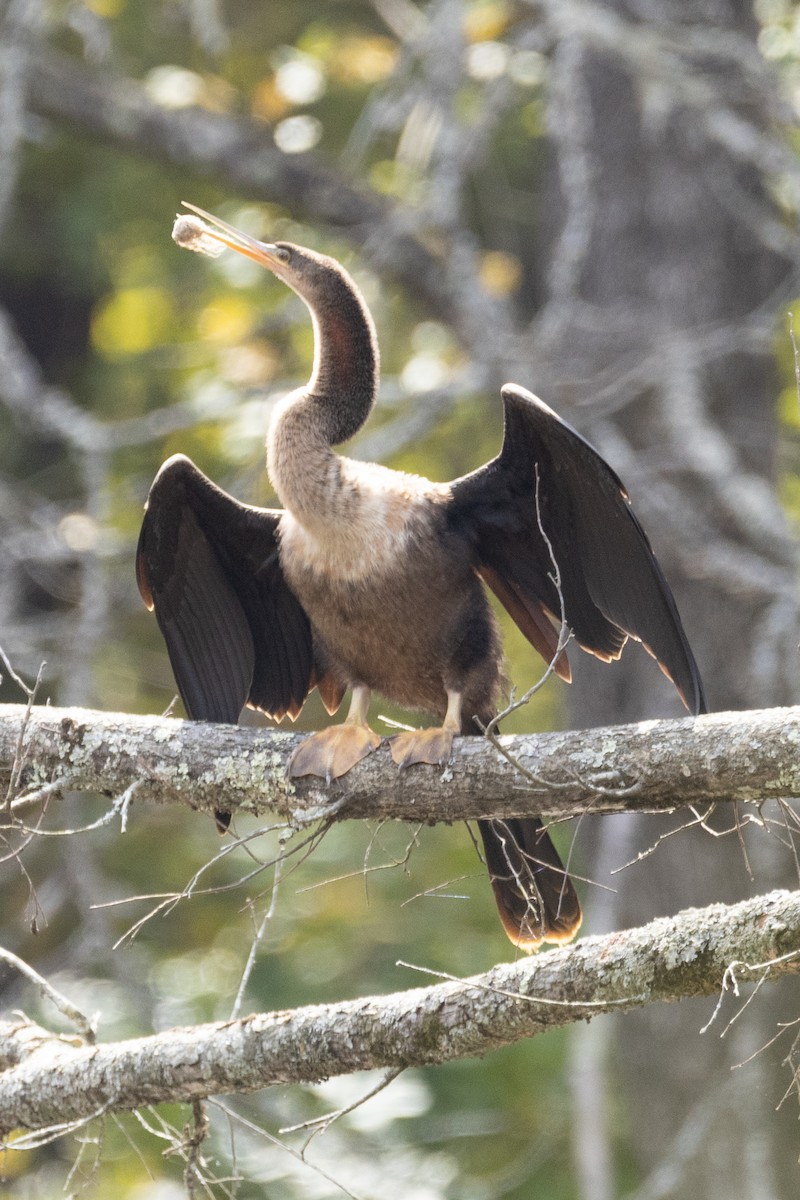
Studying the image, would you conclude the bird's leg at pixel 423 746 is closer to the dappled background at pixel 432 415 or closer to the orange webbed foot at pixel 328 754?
the orange webbed foot at pixel 328 754

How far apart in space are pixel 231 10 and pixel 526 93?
192 cm

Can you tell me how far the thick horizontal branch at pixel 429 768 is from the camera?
2520 mm

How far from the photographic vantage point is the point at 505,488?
3631 mm

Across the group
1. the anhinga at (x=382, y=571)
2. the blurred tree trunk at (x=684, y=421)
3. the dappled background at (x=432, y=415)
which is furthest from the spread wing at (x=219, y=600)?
the blurred tree trunk at (x=684, y=421)

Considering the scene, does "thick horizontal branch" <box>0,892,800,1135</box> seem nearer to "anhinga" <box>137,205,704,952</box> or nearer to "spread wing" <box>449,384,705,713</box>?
"anhinga" <box>137,205,704,952</box>

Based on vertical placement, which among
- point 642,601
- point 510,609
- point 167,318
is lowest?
point 167,318

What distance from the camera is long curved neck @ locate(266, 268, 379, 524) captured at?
3.59m

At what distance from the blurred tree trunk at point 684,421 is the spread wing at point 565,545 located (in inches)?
64.4

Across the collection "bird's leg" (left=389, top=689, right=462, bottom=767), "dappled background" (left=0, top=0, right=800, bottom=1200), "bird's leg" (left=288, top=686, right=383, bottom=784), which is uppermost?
"bird's leg" (left=389, top=689, right=462, bottom=767)

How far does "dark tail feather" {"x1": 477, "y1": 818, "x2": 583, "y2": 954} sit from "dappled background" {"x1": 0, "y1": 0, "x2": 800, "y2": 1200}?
1.44 meters

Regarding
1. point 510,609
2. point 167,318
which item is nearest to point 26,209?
point 167,318

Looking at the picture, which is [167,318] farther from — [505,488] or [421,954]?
[505,488]

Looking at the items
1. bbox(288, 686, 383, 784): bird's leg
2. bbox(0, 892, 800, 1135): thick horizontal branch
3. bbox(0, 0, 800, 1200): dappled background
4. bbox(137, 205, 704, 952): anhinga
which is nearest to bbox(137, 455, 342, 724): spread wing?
bbox(137, 205, 704, 952): anhinga

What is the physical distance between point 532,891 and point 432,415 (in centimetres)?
301
